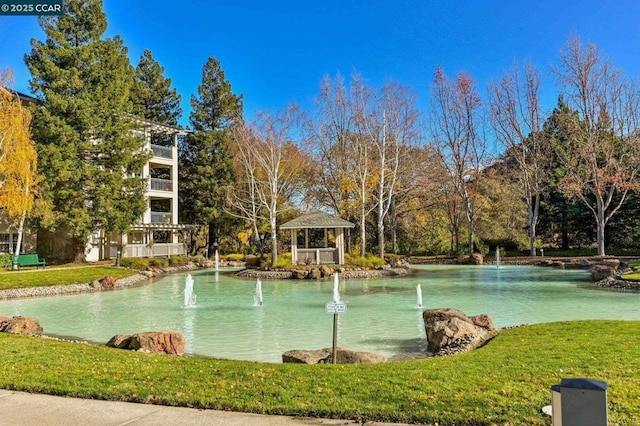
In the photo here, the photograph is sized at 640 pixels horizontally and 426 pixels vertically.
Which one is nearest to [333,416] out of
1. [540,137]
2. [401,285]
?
[401,285]

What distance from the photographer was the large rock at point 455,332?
784 centimetres

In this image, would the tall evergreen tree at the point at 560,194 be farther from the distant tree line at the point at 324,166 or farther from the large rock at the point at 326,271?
the large rock at the point at 326,271

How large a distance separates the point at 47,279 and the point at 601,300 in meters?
20.5

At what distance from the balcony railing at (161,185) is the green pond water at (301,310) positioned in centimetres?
1499

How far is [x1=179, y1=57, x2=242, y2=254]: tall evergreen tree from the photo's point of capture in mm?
37312

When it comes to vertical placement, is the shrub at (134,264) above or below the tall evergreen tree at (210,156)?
below

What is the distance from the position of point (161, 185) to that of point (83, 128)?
27.5 feet

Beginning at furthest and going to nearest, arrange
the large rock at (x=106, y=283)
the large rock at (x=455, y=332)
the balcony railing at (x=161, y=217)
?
the balcony railing at (x=161, y=217) → the large rock at (x=106, y=283) → the large rock at (x=455, y=332)

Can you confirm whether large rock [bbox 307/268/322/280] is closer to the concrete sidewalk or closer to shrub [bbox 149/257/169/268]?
shrub [bbox 149/257/169/268]

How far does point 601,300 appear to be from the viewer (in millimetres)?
14352

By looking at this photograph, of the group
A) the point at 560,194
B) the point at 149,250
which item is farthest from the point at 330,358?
the point at 560,194

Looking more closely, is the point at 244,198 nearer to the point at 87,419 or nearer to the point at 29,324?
the point at 29,324

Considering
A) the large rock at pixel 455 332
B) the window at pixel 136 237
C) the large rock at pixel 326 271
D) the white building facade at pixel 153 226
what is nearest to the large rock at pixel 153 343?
the large rock at pixel 455 332

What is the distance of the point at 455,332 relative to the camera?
816 centimetres
